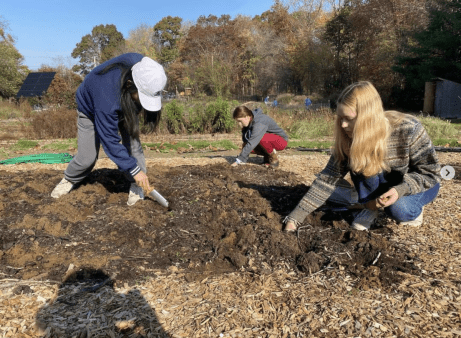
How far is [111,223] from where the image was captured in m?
3.10

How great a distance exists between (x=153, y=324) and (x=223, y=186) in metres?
2.37

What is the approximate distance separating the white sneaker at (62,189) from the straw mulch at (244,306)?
1.53 meters

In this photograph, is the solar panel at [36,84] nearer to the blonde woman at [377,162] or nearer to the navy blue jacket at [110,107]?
the navy blue jacket at [110,107]

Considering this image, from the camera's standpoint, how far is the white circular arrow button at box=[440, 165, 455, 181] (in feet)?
10.4

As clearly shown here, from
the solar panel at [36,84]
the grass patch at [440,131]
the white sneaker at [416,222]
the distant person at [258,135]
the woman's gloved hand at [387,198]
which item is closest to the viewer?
the woman's gloved hand at [387,198]

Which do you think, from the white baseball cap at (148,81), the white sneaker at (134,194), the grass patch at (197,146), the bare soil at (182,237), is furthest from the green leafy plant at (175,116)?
the white baseball cap at (148,81)

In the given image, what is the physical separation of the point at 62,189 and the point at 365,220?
3.07 metres

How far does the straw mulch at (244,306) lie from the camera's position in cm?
187

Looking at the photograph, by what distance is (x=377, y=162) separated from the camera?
103 inches

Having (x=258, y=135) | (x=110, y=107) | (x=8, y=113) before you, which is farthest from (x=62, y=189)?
(x=8, y=113)

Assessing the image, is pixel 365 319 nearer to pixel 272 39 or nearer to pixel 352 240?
pixel 352 240

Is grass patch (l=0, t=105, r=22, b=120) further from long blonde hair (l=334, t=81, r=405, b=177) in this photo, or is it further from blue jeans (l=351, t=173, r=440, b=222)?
long blonde hair (l=334, t=81, r=405, b=177)

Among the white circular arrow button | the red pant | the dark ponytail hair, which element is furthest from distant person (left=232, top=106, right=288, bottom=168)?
Result: the white circular arrow button

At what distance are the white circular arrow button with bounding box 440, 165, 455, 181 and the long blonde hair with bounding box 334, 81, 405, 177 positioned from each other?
0.89 metres
